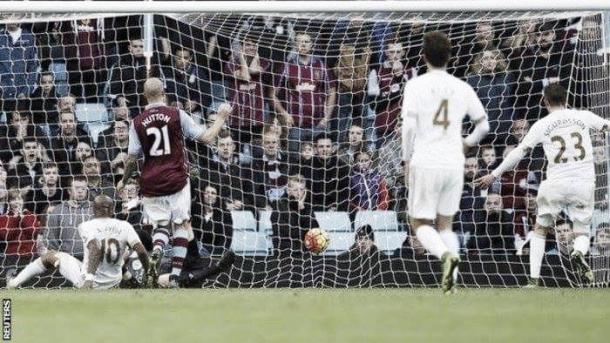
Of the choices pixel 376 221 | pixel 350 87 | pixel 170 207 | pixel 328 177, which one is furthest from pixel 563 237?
pixel 170 207

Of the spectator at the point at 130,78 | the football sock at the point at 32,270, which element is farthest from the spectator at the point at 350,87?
the football sock at the point at 32,270

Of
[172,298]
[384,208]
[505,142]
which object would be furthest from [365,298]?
[505,142]

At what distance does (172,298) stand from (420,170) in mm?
2487

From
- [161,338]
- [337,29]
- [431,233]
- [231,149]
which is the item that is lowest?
[161,338]

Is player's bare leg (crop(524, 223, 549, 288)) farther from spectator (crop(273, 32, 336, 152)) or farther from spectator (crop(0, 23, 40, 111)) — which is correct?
spectator (crop(0, 23, 40, 111))

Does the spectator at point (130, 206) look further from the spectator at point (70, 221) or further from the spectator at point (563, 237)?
Answer: the spectator at point (563, 237)

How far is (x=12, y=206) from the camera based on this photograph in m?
15.0

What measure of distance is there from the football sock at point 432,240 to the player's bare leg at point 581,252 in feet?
8.59

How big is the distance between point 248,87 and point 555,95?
10.7 feet

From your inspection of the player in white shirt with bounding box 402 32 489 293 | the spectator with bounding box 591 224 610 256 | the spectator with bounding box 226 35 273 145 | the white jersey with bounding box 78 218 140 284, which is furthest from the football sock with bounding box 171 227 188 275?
the spectator with bounding box 591 224 610 256

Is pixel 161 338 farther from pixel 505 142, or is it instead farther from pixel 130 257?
pixel 505 142

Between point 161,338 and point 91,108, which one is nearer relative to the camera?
point 161,338

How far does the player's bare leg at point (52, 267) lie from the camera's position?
46.0 feet

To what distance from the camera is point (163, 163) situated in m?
13.7
